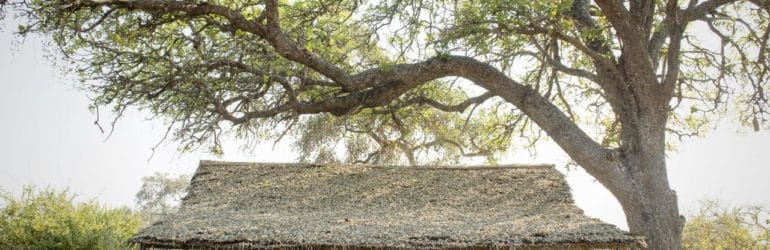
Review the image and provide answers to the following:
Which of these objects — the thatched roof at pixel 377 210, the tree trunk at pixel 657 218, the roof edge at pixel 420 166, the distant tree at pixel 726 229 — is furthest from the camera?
→ the distant tree at pixel 726 229

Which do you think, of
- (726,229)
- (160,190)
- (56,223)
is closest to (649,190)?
(726,229)

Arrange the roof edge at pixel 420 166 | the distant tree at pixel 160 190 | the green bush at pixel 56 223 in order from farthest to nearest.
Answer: the distant tree at pixel 160 190 < the green bush at pixel 56 223 < the roof edge at pixel 420 166

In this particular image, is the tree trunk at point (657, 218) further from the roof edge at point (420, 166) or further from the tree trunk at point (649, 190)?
the roof edge at point (420, 166)

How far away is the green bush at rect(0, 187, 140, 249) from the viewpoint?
12.6 m

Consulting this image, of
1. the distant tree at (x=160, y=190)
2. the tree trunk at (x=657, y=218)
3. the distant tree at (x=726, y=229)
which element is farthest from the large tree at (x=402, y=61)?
the distant tree at (x=160, y=190)

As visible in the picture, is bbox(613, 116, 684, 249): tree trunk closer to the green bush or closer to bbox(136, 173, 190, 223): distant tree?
the green bush

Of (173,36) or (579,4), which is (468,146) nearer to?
(579,4)

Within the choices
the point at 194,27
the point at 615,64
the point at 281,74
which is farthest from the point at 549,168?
the point at 194,27

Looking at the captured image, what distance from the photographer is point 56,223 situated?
1273cm

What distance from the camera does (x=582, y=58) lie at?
12.1 meters

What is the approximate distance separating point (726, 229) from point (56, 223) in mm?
15783

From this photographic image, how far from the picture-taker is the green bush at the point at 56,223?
41.2 ft

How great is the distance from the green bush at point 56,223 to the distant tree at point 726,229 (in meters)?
13.9

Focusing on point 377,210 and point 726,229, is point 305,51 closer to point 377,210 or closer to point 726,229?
point 377,210
